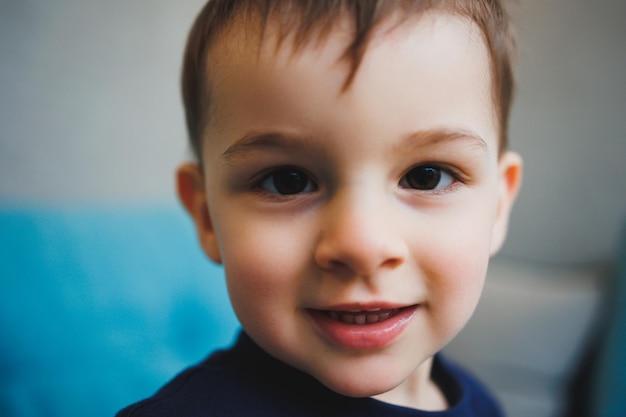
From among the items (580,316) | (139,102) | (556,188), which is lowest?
(580,316)

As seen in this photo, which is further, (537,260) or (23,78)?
(537,260)

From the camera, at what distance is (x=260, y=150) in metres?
0.55

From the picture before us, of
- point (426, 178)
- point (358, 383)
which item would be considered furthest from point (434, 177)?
point (358, 383)

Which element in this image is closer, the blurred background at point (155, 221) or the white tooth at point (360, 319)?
the white tooth at point (360, 319)

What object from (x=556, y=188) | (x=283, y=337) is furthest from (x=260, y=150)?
(x=556, y=188)

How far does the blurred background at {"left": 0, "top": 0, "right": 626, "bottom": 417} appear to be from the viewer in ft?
3.31

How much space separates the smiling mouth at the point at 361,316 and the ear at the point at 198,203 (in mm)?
206

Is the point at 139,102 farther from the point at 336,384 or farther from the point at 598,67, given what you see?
the point at 598,67

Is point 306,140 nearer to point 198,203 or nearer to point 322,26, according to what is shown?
point 322,26

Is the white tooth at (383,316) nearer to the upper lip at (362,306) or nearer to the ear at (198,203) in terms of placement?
the upper lip at (362,306)

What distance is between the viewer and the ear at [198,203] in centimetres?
72

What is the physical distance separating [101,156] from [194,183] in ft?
2.56

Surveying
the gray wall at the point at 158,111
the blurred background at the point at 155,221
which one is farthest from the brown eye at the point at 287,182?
the gray wall at the point at 158,111

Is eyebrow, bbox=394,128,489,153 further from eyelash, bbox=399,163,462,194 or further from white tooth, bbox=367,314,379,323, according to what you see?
white tooth, bbox=367,314,379,323
